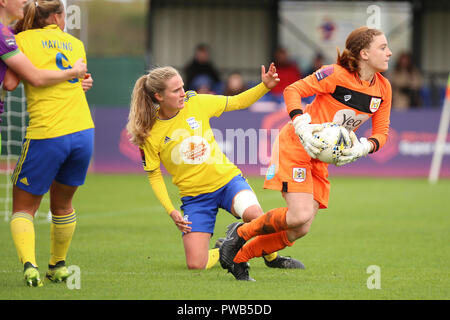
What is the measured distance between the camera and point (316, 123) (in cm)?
577

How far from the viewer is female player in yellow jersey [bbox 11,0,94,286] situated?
17.0 feet

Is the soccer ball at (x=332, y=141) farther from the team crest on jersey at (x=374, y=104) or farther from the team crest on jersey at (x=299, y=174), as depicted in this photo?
the team crest on jersey at (x=374, y=104)

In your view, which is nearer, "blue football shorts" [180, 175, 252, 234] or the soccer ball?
the soccer ball

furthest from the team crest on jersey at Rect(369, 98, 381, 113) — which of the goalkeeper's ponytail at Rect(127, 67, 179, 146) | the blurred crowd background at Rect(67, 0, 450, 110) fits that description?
the blurred crowd background at Rect(67, 0, 450, 110)

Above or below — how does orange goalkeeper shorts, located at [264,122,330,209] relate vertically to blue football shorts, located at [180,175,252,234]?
above

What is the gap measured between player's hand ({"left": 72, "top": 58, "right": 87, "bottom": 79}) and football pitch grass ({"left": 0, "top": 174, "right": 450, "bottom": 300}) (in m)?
1.48

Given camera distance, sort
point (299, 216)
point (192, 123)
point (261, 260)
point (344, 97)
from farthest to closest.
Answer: point (261, 260), point (192, 123), point (344, 97), point (299, 216)

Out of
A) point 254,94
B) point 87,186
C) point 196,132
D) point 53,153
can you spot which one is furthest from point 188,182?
point 87,186

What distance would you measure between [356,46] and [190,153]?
5.51ft

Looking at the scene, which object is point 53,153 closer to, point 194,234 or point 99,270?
point 99,270

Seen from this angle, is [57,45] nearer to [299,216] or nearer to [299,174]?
[299,174]

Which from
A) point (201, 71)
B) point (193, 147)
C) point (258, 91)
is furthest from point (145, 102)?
point (201, 71)

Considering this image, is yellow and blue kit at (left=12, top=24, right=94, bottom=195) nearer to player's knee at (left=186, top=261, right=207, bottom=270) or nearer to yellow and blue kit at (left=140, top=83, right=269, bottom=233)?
yellow and blue kit at (left=140, top=83, right=269, bottom=233)
